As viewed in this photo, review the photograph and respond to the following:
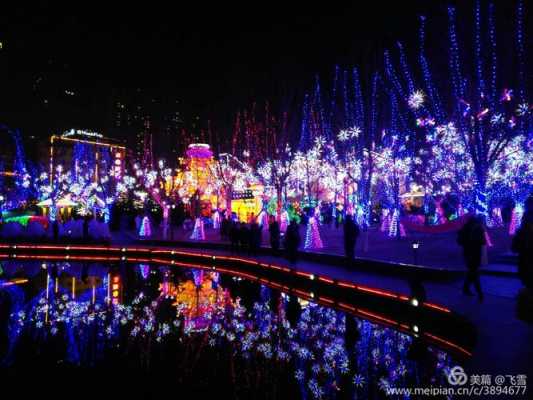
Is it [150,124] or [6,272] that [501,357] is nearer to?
[6,272]

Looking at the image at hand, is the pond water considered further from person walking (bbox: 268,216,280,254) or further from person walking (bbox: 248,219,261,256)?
person walking (bbox: 248,219,261,256)

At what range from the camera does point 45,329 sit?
9.22 m

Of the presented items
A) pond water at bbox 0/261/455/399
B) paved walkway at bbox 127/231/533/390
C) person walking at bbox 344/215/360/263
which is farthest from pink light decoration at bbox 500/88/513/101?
pond water at bbox 0/261/455/399

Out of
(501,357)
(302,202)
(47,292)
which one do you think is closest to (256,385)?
(501,357)

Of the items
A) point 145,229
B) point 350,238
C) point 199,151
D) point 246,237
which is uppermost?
point 199,151

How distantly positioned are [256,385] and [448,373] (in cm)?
252

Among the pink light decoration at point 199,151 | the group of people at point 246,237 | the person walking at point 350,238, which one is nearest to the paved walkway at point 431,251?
the person walking at point 350,238

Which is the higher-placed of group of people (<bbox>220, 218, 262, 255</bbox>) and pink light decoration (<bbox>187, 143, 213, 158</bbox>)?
pink light decoration (<bbox>187, 143, 213, 158</bbox>)

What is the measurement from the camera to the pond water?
6.30 metres

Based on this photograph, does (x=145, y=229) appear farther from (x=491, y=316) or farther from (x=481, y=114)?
(x=491, y=316)

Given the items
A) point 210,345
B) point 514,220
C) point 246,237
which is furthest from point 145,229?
point 210,345

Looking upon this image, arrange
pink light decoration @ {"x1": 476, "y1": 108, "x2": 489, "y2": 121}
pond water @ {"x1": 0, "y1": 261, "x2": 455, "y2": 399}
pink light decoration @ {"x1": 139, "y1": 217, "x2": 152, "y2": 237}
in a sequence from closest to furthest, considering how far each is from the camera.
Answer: pond water @ {"x1": 0, "y1": 261, "x2": 455, "y2": 399} < pink light decoration @ {"x1": 476, "y1": 108, "x2": 489, "y2": 121} < pink light decoration @ {"x1": 139, "y1": 217, "x2": 152, "y2": 237}

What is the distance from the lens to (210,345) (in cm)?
816

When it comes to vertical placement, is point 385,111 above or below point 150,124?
below
